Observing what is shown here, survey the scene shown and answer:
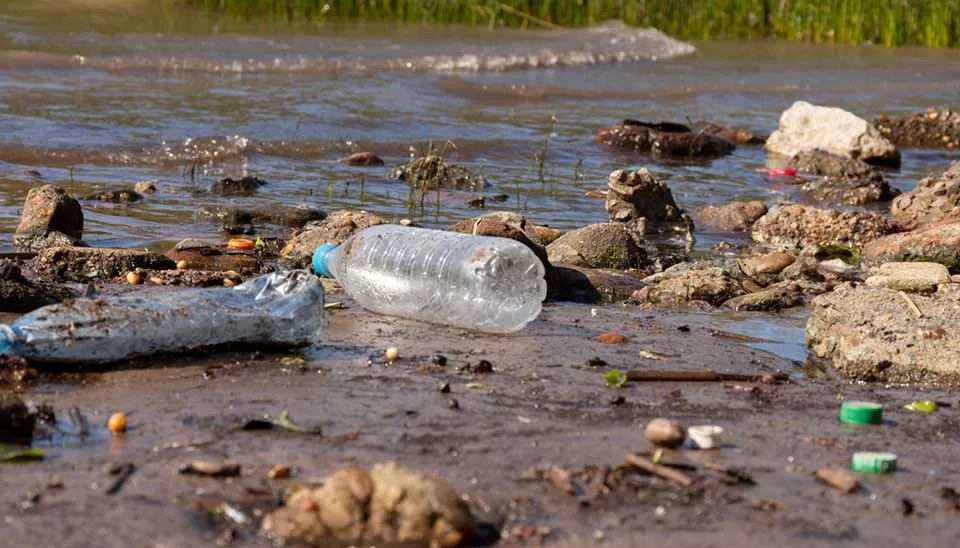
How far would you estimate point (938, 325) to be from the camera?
4832 mm

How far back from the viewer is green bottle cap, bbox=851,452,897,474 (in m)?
3.55

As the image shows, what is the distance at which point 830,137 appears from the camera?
12.0 m

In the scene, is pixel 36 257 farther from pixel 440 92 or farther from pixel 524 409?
pixel 440 92

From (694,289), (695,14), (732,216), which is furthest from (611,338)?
(695,14)

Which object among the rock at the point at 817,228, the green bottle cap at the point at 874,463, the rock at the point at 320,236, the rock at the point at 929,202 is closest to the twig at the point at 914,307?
the green bottle cap at the point at 874,463

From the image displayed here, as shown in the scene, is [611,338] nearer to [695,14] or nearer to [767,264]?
[767,264]

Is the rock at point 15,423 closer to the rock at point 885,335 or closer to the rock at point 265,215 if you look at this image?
the rock at point 885,335

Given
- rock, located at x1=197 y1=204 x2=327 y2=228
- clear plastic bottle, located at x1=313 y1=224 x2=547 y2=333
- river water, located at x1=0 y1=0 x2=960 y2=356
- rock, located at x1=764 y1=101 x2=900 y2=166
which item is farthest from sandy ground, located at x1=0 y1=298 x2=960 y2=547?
rock, located at x1=764 y1=101 x2=900 y2=166

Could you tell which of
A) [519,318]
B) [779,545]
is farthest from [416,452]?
[519,318]

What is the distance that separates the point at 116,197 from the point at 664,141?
534 centimetres

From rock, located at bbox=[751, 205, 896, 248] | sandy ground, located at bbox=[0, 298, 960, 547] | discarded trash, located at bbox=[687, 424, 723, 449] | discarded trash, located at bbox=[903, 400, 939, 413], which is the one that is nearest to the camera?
sandy ground, located at bbox=[0, 298, 960, 547]

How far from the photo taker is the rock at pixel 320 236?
6.27 metres

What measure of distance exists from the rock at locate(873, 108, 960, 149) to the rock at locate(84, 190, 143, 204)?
7461 mm

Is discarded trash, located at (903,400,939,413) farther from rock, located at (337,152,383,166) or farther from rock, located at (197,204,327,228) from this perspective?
rock, located at (337,152,383,166)
